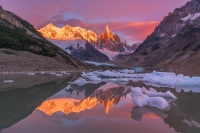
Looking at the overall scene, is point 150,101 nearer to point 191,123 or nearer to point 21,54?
point 191,123

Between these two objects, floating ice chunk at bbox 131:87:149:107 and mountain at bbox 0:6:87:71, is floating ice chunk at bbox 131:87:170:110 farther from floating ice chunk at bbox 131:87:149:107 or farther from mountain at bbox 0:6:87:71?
mountain at bbox 0:6:87:71

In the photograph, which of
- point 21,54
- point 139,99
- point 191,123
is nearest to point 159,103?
point 139,99

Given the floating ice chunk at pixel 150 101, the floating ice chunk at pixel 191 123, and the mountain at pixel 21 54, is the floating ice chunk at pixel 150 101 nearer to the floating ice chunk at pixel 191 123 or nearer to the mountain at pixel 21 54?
the floating ice chunk at pixel 191 123

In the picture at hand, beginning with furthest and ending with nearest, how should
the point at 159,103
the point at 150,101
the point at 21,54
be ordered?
1. the point at 21,54
2. the point at 150,101
3. the point at 159,103

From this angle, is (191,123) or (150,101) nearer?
(191,123)

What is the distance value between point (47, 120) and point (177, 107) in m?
5.40

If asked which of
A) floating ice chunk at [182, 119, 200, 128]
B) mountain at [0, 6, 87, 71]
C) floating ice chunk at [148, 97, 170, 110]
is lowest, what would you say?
floating ice chunk at [182, 119, 200, 128]

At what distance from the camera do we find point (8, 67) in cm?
4781

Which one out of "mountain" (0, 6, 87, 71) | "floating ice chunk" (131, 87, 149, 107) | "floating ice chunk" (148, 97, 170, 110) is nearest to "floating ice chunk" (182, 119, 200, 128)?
"floating ice chunk" (148, 97, 170, 110)

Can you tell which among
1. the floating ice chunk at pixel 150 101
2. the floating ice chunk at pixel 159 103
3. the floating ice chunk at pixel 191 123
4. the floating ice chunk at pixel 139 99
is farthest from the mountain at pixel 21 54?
the floating ice chunk at pixel 191 123

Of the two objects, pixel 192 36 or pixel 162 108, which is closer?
pixel 162 108

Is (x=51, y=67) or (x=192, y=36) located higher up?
(x=192, y=36)

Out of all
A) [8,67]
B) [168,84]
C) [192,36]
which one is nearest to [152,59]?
[192,36]

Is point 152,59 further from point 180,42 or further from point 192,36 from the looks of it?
point 192,36
